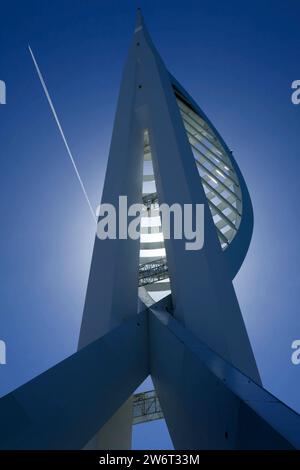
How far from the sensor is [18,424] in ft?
7.13

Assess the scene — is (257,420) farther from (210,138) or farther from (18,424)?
(210,138)

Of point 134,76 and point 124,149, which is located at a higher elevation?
point 134,76

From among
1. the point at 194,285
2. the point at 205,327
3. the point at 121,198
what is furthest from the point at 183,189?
the point at 205,327

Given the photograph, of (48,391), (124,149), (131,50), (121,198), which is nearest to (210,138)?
(131,50)

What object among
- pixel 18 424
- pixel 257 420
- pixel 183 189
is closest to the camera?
pixel 257 420

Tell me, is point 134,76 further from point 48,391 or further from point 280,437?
point 280,437

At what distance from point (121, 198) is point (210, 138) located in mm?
7253

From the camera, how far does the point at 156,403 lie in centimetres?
695

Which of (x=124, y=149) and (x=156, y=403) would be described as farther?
(x=156, y=403)
